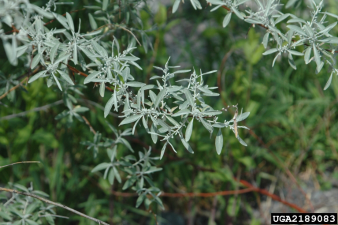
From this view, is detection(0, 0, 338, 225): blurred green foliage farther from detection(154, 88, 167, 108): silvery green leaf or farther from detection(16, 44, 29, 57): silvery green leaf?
detection(154, 88, 167, 108): silvery green leaf

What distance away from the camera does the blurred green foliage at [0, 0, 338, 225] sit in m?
1.49

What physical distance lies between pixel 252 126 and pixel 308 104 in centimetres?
46

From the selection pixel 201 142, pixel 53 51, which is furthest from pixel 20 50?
pixel 201 142

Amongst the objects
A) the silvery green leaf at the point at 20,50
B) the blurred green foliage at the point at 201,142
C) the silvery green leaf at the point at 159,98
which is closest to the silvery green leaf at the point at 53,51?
the silvery green leaf at the point at 20,50

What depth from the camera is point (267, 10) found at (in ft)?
2.77

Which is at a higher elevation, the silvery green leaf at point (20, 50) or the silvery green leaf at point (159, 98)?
the silvery green leaf at point (20, 50)

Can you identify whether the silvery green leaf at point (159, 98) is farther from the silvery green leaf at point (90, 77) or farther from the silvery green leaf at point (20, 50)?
the silvery green leaf at point (20, 50)

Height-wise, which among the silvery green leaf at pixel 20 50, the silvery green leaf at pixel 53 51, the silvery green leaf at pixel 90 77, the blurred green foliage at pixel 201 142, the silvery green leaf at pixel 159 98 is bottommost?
the blurred green foliage at pixel 201 142

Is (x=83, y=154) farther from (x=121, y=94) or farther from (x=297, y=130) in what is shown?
(x=297, y=130)

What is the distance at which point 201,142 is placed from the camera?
1601mm

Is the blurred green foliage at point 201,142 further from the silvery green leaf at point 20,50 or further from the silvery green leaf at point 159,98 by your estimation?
the silvery green leaf at point 159,98

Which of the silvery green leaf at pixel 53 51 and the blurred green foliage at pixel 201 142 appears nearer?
the silvery green leaf at pixel 53 51

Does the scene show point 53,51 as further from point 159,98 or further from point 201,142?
point 201,142

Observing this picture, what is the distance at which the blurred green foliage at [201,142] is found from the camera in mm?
1487
